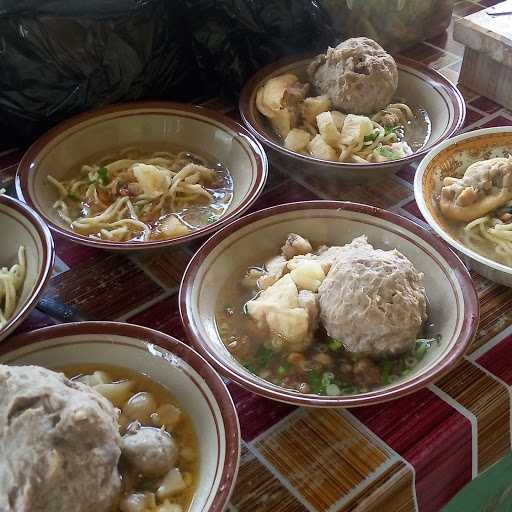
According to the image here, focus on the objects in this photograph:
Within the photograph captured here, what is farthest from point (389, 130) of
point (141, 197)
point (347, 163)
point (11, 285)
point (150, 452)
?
point (150, 452)

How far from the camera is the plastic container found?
2340 mm

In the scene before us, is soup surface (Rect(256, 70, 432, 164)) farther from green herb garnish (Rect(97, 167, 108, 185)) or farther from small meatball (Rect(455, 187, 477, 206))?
green herb garnish (Rect(97, 167, 108, 185))

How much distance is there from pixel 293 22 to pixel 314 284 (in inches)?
45.4

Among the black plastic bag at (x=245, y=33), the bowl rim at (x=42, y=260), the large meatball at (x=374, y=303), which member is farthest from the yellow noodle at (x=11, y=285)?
the black plastic bag at (x=245, y=33)

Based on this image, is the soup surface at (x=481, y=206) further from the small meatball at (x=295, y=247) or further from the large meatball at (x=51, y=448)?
the large meatball at (x=51, y=448)

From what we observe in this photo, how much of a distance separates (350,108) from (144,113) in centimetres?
65

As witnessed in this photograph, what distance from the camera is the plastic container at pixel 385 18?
2340 millimetres

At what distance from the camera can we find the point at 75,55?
1.94m

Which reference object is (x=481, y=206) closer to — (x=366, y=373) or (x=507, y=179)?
(x=507, y=179)

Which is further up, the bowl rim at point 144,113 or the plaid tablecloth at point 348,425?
the bowl rim at point 144,113

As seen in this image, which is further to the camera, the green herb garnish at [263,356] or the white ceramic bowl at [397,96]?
the white ceramic bowl at [397,96]

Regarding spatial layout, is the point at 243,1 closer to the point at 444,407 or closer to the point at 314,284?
the point at 314,284

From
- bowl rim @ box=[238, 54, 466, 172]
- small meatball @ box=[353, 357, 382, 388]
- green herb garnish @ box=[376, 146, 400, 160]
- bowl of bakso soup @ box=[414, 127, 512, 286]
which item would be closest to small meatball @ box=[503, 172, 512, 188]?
bowl of bakso soup @ box=[414, 127, 512, 286]

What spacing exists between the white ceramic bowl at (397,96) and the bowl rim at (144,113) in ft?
0.20
